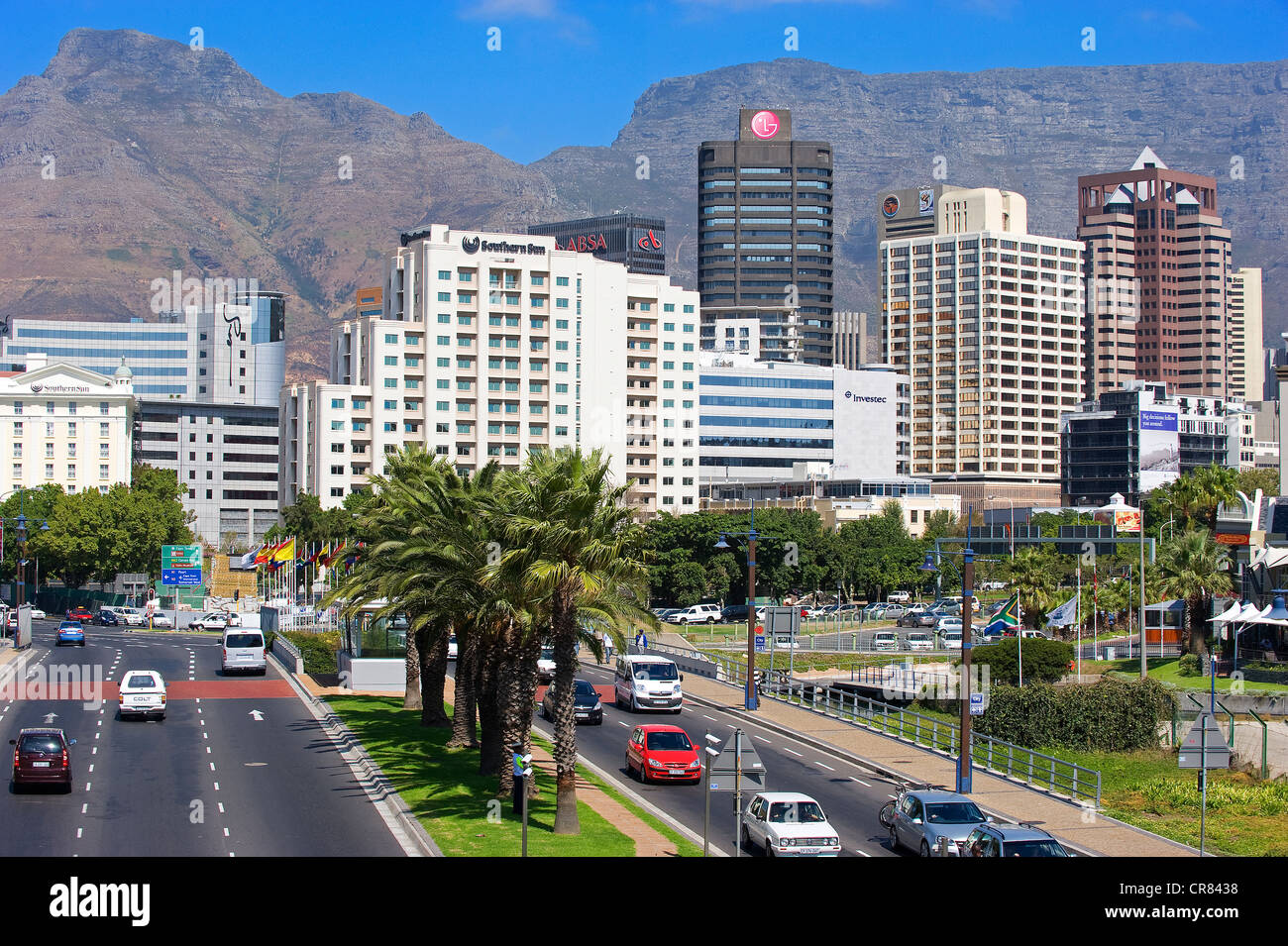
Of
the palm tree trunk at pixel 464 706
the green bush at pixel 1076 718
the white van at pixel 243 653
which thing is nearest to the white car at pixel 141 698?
the palm tree trunk at pixel 464 706

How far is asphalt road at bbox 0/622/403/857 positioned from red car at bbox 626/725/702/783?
8238 millimetres

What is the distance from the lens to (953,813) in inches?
1202

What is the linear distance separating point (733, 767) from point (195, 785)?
739 inches

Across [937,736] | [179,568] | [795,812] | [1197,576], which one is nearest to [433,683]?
[937,736]

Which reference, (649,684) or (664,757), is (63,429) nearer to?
(649,684)

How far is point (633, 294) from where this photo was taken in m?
168

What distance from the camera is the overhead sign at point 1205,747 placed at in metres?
29.9

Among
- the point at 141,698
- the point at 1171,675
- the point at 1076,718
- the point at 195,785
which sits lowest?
the point at 1171,675

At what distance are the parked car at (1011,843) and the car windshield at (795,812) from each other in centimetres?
397

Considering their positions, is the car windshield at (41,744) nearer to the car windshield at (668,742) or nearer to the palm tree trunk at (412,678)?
the car windshield at (668,742)
